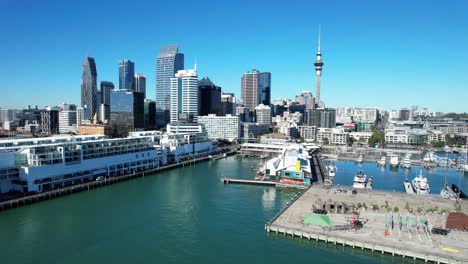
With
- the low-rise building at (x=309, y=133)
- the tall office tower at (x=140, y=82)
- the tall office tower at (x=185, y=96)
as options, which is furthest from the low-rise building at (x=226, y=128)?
the tall office tower at (x=140, y=82)

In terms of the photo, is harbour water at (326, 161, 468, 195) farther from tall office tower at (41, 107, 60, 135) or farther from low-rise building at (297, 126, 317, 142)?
tall office tower at (41, 107, 60, 135)

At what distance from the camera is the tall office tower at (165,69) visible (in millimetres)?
118625

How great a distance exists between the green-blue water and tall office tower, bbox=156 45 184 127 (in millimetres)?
90024

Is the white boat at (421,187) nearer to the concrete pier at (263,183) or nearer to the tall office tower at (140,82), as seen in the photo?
the concrete pier at (263,183)

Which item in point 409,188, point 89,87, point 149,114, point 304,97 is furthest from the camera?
point 304,97

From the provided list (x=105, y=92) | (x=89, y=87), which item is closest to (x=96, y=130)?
(x=89, y=87)

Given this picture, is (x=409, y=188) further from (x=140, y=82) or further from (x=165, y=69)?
(x=140, y=82)

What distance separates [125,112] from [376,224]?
231 feet

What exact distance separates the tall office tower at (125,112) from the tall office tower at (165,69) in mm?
33068

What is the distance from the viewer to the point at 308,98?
185m

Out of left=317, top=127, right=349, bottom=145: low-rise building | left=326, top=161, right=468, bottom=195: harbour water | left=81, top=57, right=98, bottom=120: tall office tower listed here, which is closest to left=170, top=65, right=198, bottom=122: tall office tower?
left=317, top=127, right=349, bottom=145: low-rise building

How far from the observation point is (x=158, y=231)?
2014 cm

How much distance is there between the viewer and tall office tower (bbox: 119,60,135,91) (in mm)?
151750

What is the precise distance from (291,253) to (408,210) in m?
10.4
